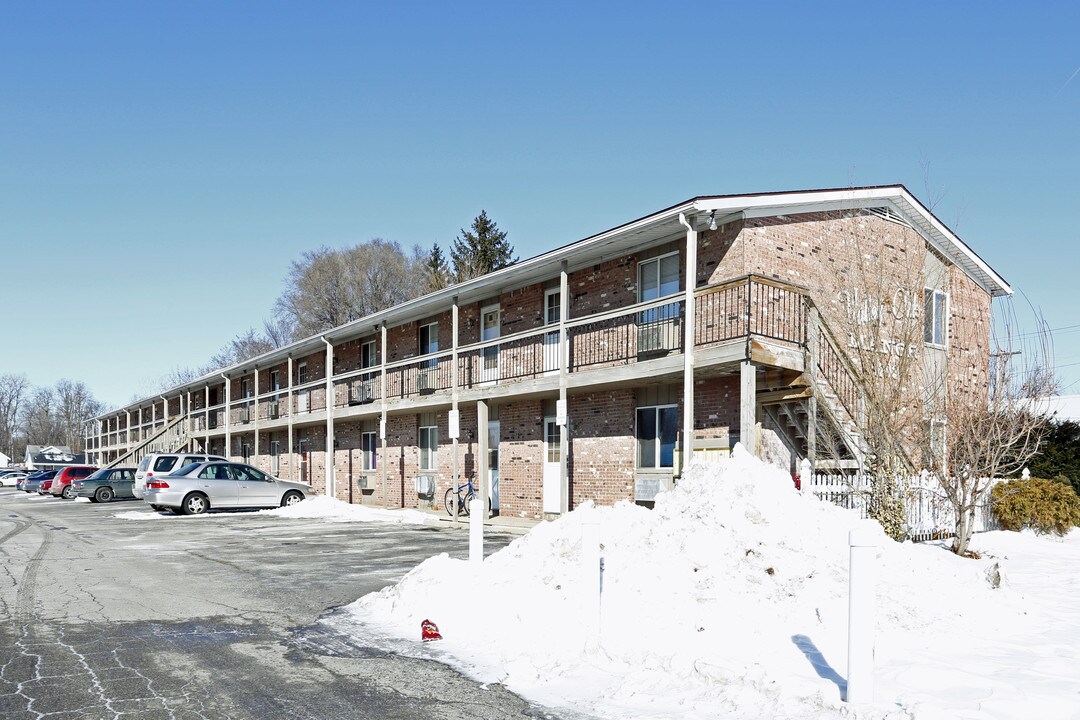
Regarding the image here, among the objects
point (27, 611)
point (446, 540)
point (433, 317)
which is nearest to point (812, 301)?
point (446, 540)

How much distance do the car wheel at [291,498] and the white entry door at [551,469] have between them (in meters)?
9.14

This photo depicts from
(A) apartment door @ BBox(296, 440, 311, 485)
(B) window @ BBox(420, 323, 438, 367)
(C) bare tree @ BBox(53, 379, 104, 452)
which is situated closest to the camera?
(B) window @ BBox(420, 323, 438, 367)

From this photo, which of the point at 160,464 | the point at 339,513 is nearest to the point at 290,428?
the point at 160,464

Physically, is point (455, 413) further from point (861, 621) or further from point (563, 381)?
point (861, 621)

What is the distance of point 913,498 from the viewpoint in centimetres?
1423

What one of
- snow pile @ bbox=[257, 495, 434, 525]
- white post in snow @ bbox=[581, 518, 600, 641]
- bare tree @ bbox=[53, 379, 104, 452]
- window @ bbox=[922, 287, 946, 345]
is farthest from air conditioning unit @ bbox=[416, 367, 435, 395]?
bare tree @ bbox=[53, 379, 104, 452]

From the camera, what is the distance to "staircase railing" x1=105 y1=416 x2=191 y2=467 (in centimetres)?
4641

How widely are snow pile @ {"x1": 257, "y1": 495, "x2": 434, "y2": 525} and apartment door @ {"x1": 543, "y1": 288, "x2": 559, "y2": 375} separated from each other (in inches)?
198

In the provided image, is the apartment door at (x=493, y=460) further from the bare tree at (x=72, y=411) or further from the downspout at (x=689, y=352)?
the bare tree at (x=72, y=411)

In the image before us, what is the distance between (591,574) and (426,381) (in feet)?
61.7

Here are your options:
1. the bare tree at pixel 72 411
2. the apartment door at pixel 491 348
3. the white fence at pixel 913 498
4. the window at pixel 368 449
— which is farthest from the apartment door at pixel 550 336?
the bare tree at pixel 72 411

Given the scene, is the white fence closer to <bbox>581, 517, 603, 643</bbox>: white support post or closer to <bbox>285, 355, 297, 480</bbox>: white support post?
<bbox>581, 517, 603, 643</bbox>: white support post

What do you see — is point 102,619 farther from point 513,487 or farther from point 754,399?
point 513,487

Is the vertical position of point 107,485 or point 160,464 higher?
point 160,464
